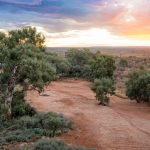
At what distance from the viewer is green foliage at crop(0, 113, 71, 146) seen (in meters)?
24.1

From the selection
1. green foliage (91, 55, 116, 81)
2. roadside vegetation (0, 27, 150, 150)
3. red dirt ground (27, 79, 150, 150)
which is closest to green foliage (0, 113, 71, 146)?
roadside vegetation (0, 27, 150, 150)

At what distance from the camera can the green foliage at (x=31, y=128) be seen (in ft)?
79.2

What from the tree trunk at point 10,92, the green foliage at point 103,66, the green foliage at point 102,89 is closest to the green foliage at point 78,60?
the green foliage at point 103,66

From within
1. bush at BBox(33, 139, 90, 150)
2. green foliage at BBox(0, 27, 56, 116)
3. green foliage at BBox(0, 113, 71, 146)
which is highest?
green foliage at BBox(0, 27, 56, 116)

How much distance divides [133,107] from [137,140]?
1460 centimetres

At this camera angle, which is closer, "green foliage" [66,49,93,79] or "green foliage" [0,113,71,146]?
"green foliage" [0,113,71,146]

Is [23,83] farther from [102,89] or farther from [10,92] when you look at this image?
[102,89]

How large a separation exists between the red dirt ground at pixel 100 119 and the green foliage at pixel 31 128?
2.97 ft

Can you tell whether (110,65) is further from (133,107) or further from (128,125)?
(128,125)

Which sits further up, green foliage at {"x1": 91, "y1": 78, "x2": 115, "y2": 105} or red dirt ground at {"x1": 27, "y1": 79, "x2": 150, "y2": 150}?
green foliage at {"x1": 91, "y1": 78, "x2": 115, "y2": 105}

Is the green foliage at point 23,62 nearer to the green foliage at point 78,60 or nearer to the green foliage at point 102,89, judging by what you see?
the green foliage at point 102,89

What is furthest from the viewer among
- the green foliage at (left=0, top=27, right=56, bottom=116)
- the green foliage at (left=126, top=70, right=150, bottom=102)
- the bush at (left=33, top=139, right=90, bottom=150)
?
the green foliage at (left=126, top=70, right=150, bottom=102)

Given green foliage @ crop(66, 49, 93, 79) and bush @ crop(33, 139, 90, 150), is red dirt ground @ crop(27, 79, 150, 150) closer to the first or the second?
bush @ crop(33, 139, 90, 150)

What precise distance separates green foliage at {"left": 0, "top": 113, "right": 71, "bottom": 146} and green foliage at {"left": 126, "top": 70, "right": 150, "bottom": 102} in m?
15.1
